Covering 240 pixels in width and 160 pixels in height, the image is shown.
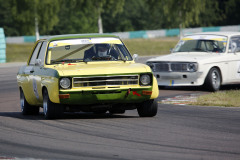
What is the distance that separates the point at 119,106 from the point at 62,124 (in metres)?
1.05

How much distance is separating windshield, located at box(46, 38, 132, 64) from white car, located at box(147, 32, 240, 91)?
6.01m

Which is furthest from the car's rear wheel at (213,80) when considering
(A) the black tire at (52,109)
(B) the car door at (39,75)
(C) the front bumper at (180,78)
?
(A) the black tire at (52,109)

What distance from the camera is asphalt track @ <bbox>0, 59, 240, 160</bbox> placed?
23.1ft

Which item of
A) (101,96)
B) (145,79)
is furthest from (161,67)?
(101,96)

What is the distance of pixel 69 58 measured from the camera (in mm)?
11094

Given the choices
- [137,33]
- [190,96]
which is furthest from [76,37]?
[137,33]

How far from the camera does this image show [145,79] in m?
10.3

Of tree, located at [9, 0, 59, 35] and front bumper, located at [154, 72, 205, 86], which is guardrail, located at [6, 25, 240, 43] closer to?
tree, located at [9, 0, 59, 35]

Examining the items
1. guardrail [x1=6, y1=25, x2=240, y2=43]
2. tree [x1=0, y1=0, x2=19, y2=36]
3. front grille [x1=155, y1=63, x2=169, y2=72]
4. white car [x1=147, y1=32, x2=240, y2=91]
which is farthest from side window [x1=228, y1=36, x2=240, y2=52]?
tree [x1=0, y1=0, x2=19, y2=36]

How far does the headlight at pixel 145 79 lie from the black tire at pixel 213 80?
22.8 feet

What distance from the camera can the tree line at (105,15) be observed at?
67062 mm

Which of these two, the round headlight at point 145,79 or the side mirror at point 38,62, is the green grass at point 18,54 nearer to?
the side mirror at point 38,62

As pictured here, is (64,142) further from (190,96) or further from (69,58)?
(190,96)

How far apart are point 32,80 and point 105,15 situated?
4349 inches
